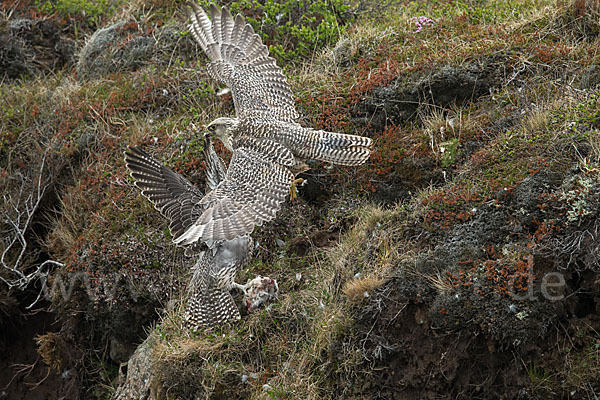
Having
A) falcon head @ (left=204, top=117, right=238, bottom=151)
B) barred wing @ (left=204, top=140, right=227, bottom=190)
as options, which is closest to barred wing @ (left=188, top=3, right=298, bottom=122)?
falcon head @ (left=204, top=117, right=238, bottom=151)

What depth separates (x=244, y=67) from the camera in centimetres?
805

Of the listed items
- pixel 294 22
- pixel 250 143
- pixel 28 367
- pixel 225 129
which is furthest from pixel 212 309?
pixel 294 22

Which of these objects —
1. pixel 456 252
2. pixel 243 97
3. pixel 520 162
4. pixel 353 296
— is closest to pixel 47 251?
pixel 243 97

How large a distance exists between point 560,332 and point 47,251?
675 cm

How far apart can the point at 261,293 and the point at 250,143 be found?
1.73 m

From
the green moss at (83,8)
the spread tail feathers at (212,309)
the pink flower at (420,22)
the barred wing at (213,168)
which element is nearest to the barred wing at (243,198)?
the barred wing at (213,168)

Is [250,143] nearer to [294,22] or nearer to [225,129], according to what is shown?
[225,129]

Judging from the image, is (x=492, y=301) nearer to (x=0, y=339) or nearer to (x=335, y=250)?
(x=335, y=250)

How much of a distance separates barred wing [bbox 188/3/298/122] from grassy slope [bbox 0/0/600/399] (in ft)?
1.94

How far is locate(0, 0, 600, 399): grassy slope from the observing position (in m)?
5.25

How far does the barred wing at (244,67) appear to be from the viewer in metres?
7.65

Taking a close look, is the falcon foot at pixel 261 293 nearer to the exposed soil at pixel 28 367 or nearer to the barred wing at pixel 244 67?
the barred wing at pixel 244 67

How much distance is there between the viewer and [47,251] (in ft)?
28.2

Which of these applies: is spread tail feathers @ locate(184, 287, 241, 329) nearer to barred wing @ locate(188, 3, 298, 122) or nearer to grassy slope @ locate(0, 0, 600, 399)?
grassy slope @ locate(0, 0, 600, 399)
